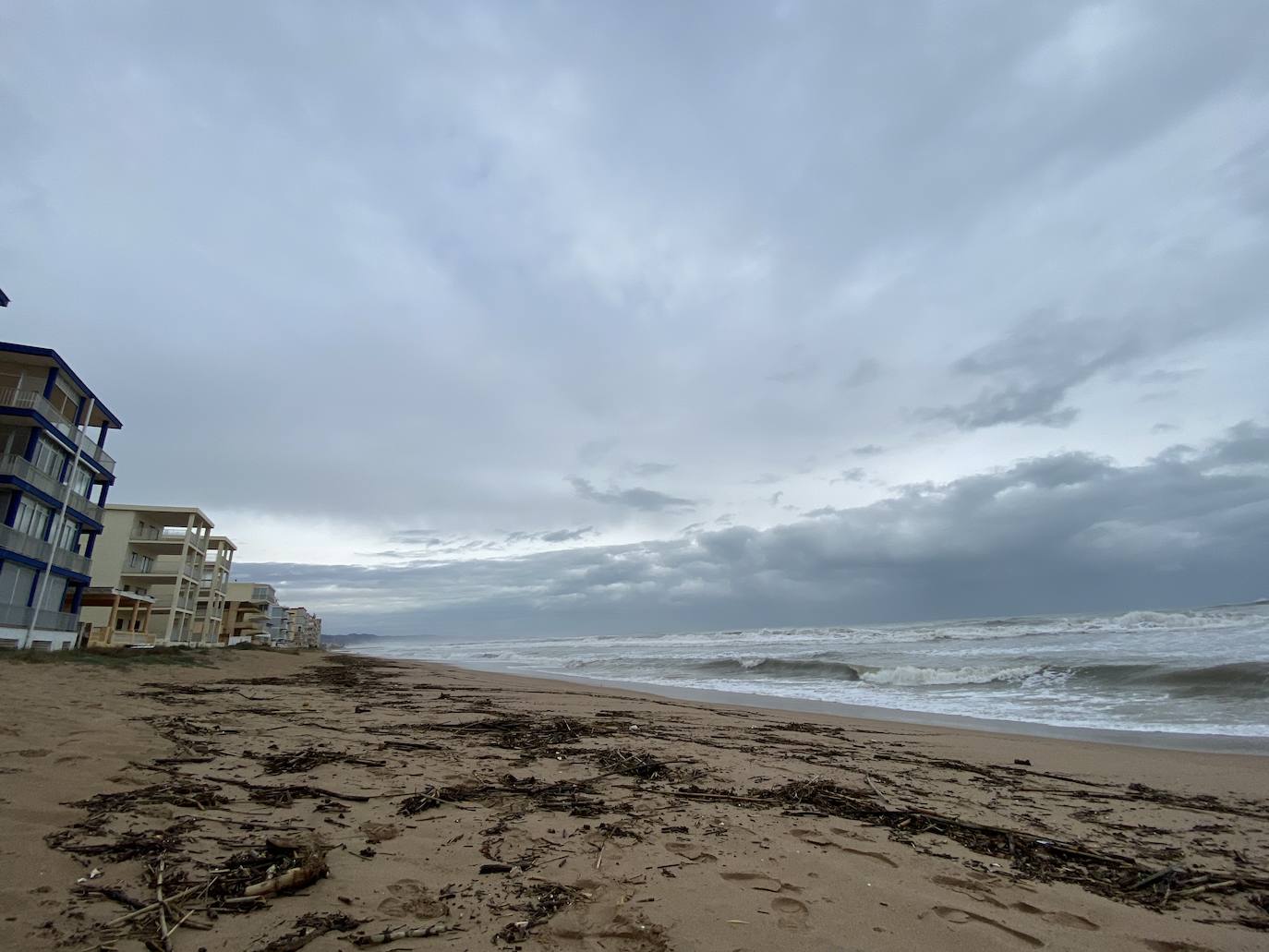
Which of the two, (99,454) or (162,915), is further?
(99,454)

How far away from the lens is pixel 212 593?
47.1 meters

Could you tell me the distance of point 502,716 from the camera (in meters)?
9.78

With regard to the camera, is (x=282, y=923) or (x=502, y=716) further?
(x=502, y=716)

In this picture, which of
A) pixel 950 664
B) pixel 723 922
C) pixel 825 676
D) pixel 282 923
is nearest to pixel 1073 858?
pixel 723 922

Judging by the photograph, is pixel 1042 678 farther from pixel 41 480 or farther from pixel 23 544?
pixel 41 480

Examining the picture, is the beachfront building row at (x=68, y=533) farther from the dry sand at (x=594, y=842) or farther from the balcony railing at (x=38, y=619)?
the dry sand at (x=594, y=842)

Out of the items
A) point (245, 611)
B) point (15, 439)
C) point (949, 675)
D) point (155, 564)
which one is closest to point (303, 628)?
point (245, 611)

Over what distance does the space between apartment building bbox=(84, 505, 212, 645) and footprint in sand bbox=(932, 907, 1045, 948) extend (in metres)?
41.3

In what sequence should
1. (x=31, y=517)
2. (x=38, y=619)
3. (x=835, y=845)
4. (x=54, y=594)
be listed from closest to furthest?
(x=835, y=845) → (x=38, y=619) → (x=31, y=517) → (x=54, y=594)

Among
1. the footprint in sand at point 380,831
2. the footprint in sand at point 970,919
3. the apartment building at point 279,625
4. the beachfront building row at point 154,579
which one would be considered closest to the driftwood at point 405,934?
the footprint in sand at point 380,831

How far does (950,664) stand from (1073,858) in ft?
73.0

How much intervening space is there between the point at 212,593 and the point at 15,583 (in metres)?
27.2

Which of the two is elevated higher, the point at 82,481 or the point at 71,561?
the point at 82,481

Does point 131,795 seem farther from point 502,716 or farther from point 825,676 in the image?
point 825,676
